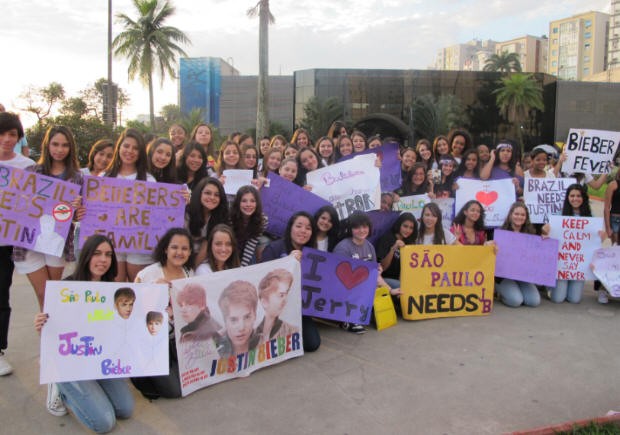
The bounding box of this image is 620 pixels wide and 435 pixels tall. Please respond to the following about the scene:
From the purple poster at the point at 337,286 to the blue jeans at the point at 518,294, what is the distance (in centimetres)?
205

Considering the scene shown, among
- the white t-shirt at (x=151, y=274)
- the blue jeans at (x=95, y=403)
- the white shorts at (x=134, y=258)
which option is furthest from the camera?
the white shorts at (x=134, y=258)

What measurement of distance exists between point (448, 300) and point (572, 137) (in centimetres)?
343

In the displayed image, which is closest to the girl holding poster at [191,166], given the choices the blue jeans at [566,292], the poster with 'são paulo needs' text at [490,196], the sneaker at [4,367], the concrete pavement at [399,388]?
the concrete pavement at [399,388]

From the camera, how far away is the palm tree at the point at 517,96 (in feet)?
148

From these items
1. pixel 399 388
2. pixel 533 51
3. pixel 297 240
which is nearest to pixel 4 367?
pixel 297 240

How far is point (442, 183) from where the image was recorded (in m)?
6.44

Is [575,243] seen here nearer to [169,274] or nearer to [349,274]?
[349,274]

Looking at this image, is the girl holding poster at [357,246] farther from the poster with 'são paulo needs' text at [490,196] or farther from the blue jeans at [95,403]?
the blue jeans at [95,403]

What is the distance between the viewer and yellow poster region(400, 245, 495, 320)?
508cm

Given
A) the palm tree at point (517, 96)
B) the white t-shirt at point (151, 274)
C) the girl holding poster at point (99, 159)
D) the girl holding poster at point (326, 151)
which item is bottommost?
the white t-shirt at point (151, 274)

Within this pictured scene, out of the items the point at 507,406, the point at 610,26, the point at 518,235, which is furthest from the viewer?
the point at 610,26

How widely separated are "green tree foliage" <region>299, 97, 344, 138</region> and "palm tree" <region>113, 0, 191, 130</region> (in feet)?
46.4

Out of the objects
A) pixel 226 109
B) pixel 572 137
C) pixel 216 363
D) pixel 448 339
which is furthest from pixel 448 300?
pixel 226 109

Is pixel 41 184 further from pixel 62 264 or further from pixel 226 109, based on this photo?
pixel 226 109
